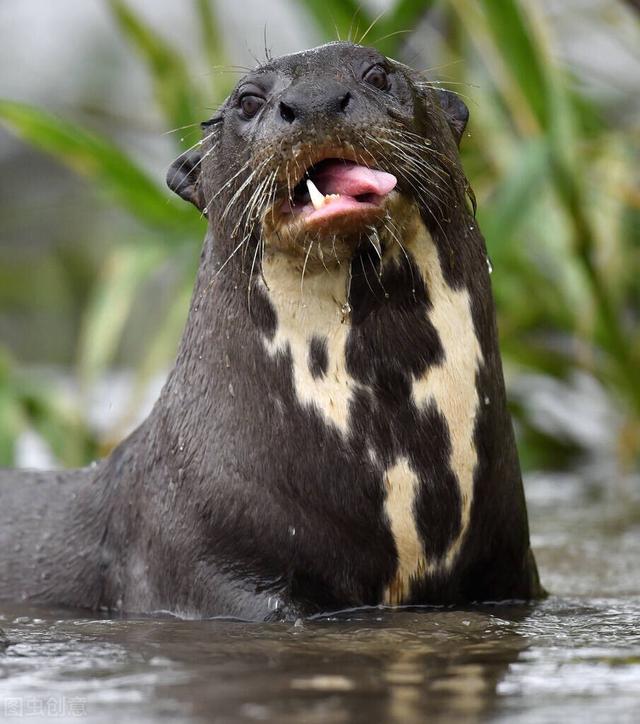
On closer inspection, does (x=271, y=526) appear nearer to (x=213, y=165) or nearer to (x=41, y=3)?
(x=213, y=165)

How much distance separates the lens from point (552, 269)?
706 cm

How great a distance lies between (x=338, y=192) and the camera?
358 cm

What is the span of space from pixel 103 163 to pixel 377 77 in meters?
2.75

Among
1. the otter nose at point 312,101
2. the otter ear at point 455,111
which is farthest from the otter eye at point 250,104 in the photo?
the otter ear at point 455,111

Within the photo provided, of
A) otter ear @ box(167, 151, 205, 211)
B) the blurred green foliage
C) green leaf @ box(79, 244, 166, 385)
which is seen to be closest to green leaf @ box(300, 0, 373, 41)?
the blurred green foliage

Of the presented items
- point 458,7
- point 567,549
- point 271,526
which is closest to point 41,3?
point 458,7

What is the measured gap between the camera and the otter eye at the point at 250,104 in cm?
376

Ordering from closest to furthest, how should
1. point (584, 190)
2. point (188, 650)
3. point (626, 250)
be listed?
point (188, 650) → point (584, 190) → point (626, 250)

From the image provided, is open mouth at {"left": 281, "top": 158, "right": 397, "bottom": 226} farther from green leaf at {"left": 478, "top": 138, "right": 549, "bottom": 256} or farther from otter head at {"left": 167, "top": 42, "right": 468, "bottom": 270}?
green leaf at {"left": 478, "top": 138, "right": 549, "bottom": 256}

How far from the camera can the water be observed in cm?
263

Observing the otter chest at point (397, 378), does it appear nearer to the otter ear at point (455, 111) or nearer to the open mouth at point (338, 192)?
the open mouth at point (338, 192)

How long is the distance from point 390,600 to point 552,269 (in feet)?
11.4

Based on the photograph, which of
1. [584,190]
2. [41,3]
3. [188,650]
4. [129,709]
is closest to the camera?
[129,709]

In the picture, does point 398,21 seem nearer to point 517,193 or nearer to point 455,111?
point 517,193
